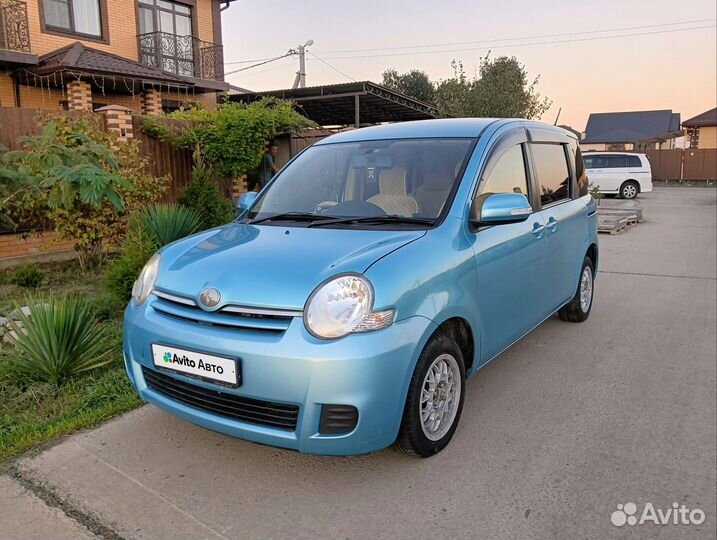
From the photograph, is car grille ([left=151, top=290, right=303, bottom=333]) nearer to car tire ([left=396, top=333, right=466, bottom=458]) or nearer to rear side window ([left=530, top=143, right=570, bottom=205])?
car tire ([left=396, top=333, right=466, bottom=458])

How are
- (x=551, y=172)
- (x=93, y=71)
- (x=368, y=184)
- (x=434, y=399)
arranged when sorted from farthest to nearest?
1. (x=93, y=71)
2. (x=551, y=172)
3. (x=368, y=184)
4. (x=434, y=399)

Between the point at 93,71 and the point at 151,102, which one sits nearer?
the point at 93,71

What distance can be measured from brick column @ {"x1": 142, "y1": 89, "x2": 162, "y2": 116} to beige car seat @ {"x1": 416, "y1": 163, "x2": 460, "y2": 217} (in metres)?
15.7

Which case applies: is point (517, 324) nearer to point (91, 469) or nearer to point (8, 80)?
point (91, 469)

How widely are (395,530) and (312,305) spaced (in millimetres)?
1021

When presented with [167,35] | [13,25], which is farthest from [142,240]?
[167,35]

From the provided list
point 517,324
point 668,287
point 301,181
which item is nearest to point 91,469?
point 301,181

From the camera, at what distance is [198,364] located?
2.69 m

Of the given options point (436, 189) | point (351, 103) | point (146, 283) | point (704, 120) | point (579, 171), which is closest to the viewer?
point (146, 283)

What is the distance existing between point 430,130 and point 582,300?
8.33 ft

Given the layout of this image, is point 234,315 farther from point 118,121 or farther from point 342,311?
point 118,121

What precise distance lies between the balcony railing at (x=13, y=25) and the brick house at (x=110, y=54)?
0.07 feet

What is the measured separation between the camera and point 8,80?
15180 millimetres

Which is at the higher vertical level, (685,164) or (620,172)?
(685,164)
